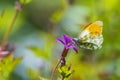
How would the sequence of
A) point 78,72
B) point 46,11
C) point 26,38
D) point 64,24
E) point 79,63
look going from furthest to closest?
point 46,11 < point 26,38 < point 64,24 < point 79,63 < point 78,72

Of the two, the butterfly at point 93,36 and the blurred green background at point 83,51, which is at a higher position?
the blurred green background at point 83,51

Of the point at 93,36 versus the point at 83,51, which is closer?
the point at 93,36

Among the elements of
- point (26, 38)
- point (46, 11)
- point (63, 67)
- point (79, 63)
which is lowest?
point (63, 67)

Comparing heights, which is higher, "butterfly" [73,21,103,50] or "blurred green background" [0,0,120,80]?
"blurred green background" [0,0,120,80]

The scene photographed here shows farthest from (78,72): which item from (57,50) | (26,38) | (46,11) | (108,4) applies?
(46,11)

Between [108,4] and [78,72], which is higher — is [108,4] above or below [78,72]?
above

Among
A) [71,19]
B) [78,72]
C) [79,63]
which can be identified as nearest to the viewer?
[78,72]

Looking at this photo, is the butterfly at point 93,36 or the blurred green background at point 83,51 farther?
the blurred green background at point 83,51

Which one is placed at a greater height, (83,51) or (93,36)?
(83,51)

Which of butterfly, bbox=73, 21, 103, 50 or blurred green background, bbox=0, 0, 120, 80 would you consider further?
blurred green background, bbox=0, 0, 120, 80

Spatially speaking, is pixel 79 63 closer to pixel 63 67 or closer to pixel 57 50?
pixel 57 50

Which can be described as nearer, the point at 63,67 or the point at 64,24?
the point at 63,67
